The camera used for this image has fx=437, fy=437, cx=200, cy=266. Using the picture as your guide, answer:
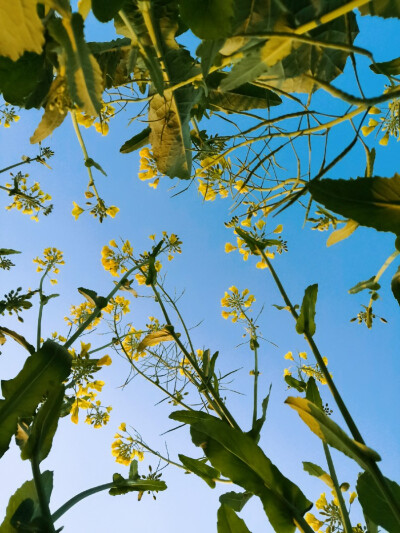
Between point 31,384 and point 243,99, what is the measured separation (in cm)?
84

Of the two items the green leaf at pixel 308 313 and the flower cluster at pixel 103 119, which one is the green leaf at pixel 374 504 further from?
the flower cluster at pixel 103 119

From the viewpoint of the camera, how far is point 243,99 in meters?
1.12

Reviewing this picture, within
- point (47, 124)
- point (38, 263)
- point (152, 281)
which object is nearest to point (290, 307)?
point (152, 281)

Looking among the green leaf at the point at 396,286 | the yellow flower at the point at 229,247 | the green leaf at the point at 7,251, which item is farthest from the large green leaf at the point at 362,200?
the yellow flower at the point at 229,247

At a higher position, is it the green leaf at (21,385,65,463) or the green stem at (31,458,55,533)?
the green leaf at (21,385,65,463)

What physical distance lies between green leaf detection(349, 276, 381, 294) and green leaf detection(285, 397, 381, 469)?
418 mm

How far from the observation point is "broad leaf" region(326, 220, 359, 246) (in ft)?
2.85

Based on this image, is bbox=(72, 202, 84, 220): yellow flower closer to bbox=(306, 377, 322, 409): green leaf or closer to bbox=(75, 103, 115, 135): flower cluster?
bbox=(75, 103, 115, 135): flower cluster

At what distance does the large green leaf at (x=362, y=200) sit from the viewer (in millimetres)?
617

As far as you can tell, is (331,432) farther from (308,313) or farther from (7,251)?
(7,251)

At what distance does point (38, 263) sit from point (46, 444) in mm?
1555

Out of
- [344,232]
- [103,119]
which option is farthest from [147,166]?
[344,232]

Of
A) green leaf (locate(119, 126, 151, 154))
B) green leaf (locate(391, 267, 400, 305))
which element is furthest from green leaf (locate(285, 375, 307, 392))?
green leaf (locate(119, 126, 151, 154))

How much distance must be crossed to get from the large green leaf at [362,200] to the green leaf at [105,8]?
1.17ft
